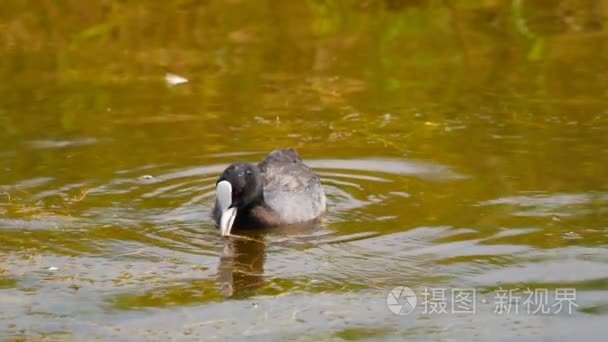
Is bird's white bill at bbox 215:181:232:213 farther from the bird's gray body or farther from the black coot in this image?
the bird's gray body

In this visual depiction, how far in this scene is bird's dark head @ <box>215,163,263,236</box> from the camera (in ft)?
27.5

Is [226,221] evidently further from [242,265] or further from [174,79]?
[174,79]

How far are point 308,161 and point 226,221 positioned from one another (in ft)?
5.54

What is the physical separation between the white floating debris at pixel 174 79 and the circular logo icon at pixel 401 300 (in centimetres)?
521

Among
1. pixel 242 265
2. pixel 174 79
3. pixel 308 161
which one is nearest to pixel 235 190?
pixel 242 265

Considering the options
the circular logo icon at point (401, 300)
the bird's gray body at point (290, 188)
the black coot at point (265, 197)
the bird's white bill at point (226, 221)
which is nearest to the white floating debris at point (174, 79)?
the bird's gray body at point (290, 188)

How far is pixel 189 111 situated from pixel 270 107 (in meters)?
0.67

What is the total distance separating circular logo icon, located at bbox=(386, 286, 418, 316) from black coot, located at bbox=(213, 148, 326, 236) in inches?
62.0

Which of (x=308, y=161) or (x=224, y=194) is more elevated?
(x=308, y=161)

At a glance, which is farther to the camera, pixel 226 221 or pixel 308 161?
pixel 308 161

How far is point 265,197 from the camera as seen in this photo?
891cm

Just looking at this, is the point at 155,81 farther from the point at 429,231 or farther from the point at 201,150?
the point at 429,231

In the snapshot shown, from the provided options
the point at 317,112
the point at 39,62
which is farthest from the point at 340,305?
the point at 39,62

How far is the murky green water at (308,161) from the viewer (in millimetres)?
6949
